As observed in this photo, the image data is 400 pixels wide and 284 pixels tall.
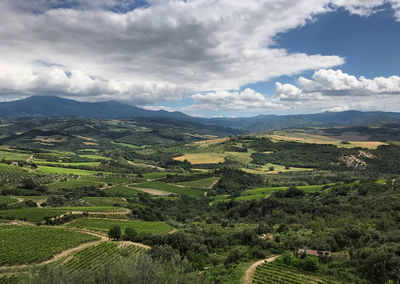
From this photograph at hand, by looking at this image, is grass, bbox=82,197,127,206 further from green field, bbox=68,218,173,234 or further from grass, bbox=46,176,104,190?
green field, bbox=68,218,173,234

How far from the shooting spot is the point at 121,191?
457 ft

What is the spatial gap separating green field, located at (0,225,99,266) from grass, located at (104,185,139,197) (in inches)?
2460

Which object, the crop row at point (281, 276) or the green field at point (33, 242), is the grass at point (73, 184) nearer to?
the green field at point (33, 242)

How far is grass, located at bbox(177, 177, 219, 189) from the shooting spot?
170m

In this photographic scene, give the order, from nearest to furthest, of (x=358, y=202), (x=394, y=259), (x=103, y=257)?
(x=394, y=259)
(x=103, y=257)
(x=358, y=202)

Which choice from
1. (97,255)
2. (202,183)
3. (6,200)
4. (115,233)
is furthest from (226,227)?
(202,183)

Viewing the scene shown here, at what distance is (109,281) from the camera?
26.4 m

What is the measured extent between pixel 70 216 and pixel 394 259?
84.8 m

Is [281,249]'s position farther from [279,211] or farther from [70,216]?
[70,216]

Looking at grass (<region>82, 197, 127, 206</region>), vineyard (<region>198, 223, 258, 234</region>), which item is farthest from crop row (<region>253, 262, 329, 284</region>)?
grass (<region>82, 197, 127, 206</region>)

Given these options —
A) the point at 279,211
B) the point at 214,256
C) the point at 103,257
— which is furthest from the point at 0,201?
the point at 279,211

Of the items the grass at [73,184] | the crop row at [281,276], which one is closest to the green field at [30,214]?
the grass at [73,184]

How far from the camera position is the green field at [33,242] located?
2058 inches

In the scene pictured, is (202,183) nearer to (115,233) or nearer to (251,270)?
(115,233)
